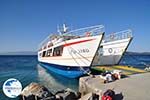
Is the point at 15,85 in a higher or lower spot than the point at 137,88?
higher

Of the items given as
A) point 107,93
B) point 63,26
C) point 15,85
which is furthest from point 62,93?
point 63,26

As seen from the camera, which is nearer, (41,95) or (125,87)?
(125,87)

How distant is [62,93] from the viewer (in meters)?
16.0

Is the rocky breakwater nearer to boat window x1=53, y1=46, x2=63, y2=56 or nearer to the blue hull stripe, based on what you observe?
the blue hull stripe

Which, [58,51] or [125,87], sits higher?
[58,51]

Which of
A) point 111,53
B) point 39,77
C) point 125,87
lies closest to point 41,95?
point 125,87

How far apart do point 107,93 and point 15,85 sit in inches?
222

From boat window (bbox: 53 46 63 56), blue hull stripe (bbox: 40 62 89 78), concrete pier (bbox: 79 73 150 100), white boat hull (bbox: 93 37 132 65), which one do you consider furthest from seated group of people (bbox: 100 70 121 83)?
white boat hull (bbox: 93 37 132 65)

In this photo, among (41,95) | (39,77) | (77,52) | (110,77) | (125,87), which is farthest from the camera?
(39,77)

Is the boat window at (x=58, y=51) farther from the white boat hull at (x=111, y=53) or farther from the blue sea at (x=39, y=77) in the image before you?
the white boat hull at (x=111, y=53)

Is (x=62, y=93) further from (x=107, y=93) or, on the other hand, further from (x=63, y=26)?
(x=63, y=26)

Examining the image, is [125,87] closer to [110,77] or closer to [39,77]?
[110,77]

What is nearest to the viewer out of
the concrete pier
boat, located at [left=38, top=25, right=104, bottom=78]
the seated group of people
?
the concrete pier

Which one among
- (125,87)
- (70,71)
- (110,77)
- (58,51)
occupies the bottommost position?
(125,87)
